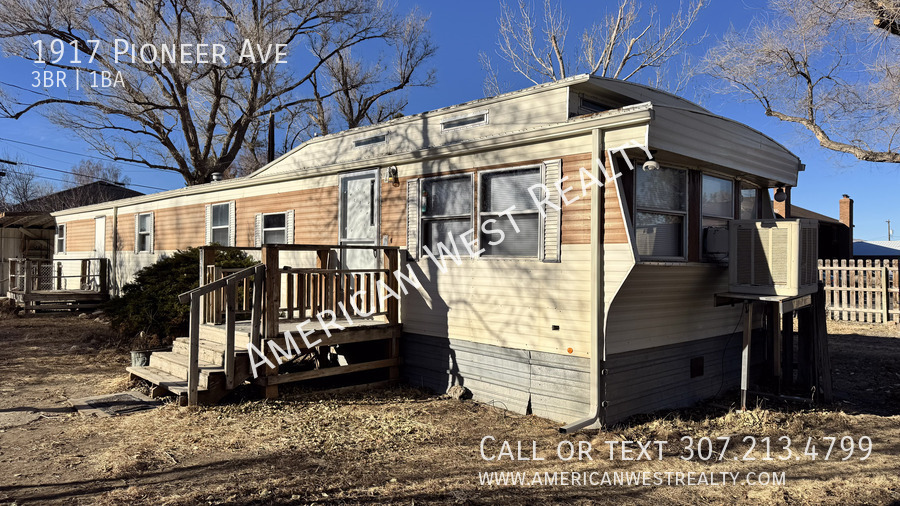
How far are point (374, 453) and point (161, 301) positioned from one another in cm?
677

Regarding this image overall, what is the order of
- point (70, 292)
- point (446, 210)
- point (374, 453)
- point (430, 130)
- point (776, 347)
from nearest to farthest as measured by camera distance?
1. point (374, 453)
2. point (446, 210)
3. point (430, 130)
4. point (776, 347)
5. point (70, 292)

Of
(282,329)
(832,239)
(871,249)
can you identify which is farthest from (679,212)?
(871,249)

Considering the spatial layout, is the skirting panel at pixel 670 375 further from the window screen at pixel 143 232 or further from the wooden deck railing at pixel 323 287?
the window screen at pixel 143 232

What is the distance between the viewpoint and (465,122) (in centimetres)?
757

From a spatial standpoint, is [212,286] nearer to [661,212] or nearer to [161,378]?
[161,378]

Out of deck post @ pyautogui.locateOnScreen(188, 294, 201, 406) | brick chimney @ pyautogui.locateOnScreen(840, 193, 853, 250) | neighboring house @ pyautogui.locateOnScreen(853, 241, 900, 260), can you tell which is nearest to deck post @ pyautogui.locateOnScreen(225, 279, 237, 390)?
deck post @ pyautogui.locateOnScreen(188, 294, 201, 406)

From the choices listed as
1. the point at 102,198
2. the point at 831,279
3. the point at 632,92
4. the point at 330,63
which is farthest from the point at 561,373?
the point at 102,198

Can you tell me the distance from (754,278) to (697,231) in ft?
2.65

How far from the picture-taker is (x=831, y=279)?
50.9ft

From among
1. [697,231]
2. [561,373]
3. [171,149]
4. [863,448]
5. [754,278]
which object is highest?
[171,149]

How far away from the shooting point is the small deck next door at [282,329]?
21.3ft

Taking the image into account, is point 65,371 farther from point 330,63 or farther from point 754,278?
point 330,63

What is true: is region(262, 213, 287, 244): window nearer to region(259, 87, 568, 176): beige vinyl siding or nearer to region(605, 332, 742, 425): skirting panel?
region(259, 87, 568, 176): beige vinyl siding

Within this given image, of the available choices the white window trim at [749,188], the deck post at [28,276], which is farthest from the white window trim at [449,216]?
the deck post at [28,276]
